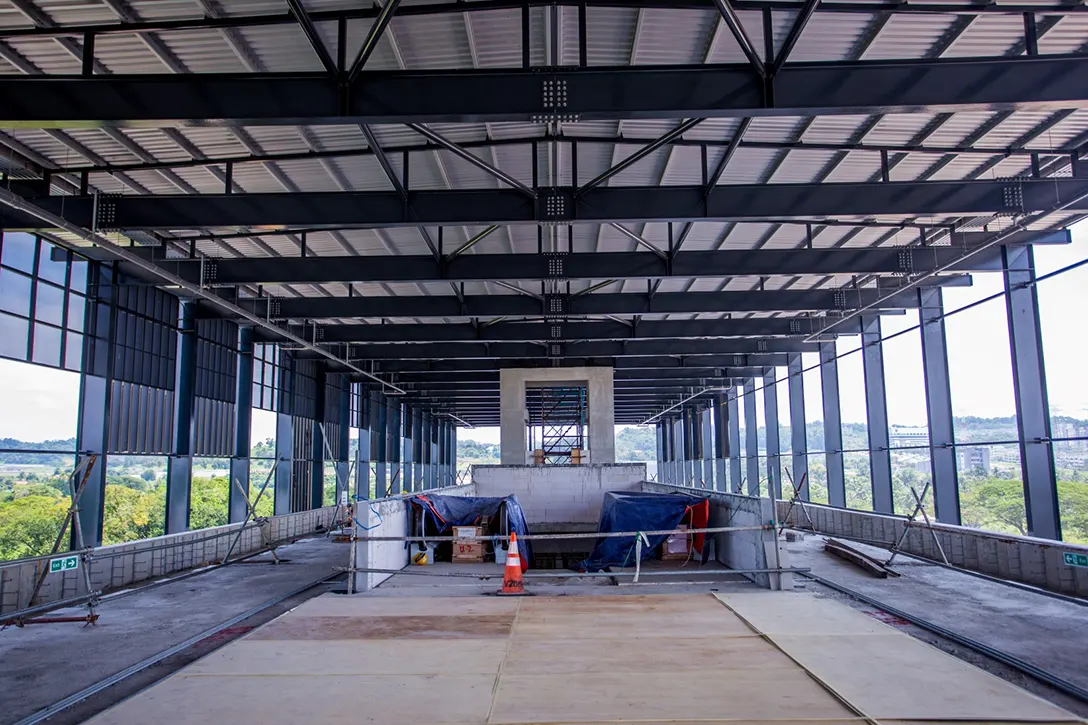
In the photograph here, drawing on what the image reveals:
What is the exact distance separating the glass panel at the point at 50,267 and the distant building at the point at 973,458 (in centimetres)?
2507

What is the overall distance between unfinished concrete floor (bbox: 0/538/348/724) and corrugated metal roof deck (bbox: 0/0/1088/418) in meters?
7.18

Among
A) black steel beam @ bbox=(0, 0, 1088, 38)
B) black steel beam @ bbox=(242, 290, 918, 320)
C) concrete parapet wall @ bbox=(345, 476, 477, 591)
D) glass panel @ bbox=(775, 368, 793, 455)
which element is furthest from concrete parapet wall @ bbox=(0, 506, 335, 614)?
glass panel @ bbox=(775, 368, 793, 455)

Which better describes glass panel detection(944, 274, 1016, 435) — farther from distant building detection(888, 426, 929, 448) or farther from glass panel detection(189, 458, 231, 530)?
glass panel detection(189, 458, 231, 530)

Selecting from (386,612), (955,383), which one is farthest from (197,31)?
(955,383)

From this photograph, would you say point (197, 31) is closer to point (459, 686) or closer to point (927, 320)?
point (459, 686)

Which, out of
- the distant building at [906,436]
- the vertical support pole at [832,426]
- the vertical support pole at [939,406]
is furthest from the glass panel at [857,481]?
the vertical support pole at [939,406]

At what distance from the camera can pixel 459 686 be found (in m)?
6.98

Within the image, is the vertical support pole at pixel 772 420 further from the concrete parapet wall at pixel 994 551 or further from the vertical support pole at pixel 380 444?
the vertical support pole at pixel 380 444

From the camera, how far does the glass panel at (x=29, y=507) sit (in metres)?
28.8

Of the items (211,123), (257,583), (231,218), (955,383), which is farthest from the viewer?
(955,383)

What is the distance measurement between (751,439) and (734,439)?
469 cm

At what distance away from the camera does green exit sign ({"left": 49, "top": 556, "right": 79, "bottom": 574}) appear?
39.1 feet

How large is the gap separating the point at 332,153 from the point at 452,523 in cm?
956

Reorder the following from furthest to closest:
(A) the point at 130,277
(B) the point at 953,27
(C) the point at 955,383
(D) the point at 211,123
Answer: (C) the point at 955,383 → (A) the point at 130,277 → (B) the point at 953,27 → (D) the point at 211,123
